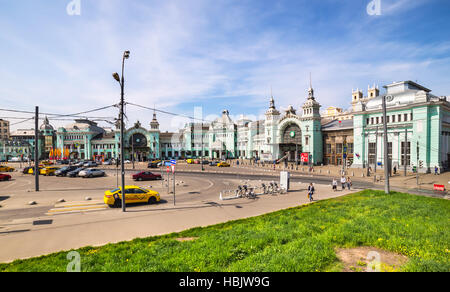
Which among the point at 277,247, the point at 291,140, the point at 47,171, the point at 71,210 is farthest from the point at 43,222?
the point at 291,140

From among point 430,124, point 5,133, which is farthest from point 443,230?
point 5,133

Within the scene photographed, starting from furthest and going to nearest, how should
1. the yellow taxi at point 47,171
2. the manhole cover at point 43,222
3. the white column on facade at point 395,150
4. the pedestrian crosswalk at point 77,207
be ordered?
the white column on facade at point 395,150, the yellow taxi at point 47,171, the pedestrian crosswalk at point 77,207, the manhole cover at point 43,222

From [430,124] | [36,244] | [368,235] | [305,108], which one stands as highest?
[305,108]

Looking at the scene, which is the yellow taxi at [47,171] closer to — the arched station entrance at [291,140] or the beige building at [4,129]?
the arched station entrance at [291,140]

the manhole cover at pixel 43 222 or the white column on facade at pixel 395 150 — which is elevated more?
the white column on facade at pixel 395 150

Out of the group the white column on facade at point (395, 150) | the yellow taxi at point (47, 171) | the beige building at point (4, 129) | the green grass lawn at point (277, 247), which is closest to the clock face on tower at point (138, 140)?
the yellow taxi at point (47, 171)

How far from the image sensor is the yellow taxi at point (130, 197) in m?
15.8

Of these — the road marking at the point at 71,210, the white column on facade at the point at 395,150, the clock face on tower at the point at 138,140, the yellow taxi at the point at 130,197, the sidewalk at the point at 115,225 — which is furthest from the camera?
the clock face on tower at the point at 138,140

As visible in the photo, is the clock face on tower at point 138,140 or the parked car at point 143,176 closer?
the parked car at point 143,176

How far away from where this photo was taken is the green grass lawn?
6383 millimetres

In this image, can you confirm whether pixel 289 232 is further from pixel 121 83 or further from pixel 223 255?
pixel 121 83

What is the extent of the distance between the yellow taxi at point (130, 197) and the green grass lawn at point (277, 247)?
25.7 ft

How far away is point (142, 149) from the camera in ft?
265

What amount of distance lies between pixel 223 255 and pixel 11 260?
310 inches
